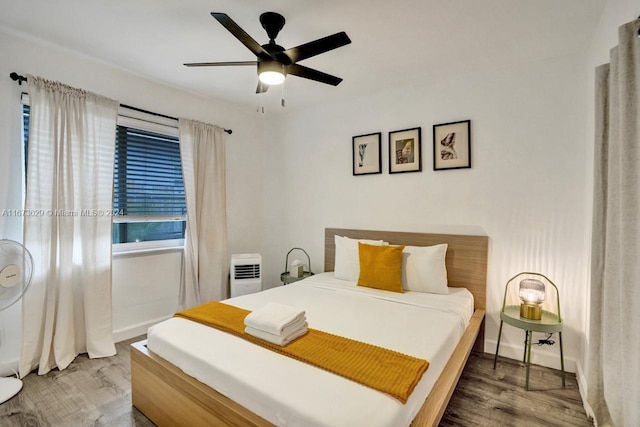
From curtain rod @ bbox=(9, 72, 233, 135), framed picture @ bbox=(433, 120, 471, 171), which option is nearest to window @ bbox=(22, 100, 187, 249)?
curtain rod @ bbox=(9, 72, 233, 135)

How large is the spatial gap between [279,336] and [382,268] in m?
1.33

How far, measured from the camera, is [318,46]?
5.71 feet

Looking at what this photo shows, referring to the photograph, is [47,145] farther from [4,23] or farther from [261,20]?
[261,20]

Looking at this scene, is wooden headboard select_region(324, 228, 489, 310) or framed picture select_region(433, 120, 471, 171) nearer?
wooden headboard select_region(324, 228, 489, 310)

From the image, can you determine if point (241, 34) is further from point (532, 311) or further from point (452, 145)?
point (532, 311)

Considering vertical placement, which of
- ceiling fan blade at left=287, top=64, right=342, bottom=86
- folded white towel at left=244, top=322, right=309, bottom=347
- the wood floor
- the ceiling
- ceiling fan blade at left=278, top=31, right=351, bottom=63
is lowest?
the wood floor

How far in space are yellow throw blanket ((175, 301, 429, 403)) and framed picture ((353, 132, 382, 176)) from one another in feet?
6.78

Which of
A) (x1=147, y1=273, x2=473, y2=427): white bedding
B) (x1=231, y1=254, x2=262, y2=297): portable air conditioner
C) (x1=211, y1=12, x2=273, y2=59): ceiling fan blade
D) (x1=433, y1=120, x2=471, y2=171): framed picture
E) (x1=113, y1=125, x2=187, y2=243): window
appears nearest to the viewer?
(x1=147, y1=273, x2=473, y2=427): white bedding

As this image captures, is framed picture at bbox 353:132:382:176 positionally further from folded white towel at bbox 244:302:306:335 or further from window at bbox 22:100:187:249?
folded white towel at bbox 244:302:306:335

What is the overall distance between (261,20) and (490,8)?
1430mm

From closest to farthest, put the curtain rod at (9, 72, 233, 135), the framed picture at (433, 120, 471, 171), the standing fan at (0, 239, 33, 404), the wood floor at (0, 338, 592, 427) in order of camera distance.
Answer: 1. the wood floor at (0, 338, 592, 427)
2. the standing fan at (0, 239, 33, 404)
3. the curtain rod at (9, 72, 233, 135)
4. the framed picture at (433, 120, 471, 171)

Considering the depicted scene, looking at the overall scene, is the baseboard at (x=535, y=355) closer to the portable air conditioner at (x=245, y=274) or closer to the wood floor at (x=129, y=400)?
the wood floor at (x=129, y=400)

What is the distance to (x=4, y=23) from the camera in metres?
2.12

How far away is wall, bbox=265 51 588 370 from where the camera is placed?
2.41 meters
